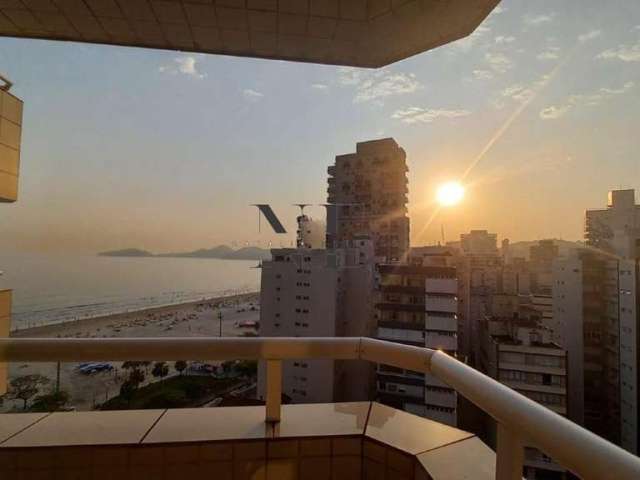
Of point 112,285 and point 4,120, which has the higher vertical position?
point 4,120

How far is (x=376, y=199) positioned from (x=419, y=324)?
86.0 feet

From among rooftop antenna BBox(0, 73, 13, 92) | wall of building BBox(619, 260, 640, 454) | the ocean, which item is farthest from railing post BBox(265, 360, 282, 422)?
the ocean

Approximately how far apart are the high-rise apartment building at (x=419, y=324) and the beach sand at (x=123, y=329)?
9334mm

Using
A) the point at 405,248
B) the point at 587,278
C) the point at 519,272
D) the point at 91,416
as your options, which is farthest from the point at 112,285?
the point at 91,416

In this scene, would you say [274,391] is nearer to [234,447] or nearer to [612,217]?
[234,447]

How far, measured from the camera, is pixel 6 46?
2496 millimetres

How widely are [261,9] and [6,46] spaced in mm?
1931

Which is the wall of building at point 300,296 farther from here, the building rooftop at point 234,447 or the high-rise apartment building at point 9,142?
the building rooftop at point 234,447

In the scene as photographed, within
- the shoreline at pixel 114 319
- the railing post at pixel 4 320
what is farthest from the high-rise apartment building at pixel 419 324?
the shoreline at pixel 114 319

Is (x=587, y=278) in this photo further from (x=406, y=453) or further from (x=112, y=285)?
(x=112, y=285)

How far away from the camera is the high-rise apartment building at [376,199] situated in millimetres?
44781

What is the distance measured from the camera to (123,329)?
3650 cm

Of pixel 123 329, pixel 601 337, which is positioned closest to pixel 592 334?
pixel 601 337

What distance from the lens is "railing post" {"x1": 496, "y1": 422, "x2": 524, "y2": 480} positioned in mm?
968
